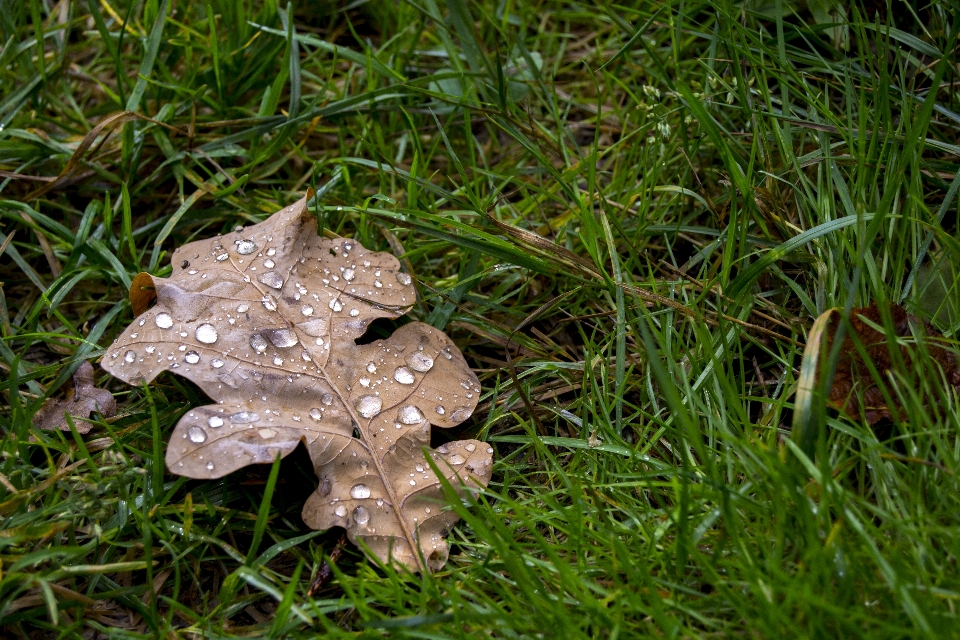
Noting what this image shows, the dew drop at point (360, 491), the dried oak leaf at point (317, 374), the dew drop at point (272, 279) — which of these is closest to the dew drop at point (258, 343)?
the dried oak leaf at point (317, 374)

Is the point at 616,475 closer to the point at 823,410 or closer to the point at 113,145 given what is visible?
the point at 823,410

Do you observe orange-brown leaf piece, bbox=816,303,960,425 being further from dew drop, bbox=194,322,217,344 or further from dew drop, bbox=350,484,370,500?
Result: dew drop, bbox=194,322,217,344

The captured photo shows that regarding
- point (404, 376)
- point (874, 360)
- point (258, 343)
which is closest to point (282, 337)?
point (258, 343)

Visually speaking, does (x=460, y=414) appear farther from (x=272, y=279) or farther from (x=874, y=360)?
(x=874, y=360)

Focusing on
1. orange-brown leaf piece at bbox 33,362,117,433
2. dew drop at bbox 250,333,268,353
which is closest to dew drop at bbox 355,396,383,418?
dew drop at bbox 250,333,268,353

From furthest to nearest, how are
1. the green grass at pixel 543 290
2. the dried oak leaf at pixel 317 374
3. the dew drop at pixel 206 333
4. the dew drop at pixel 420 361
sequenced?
the dew drop at pixel 420 361 → the dew drop at pixel 206 333 → the dried oak leaf at pixel 317 374 → the green grass at pixel 543 290

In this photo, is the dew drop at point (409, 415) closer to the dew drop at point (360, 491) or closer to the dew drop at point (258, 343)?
the dew drop at point (360, 491)
